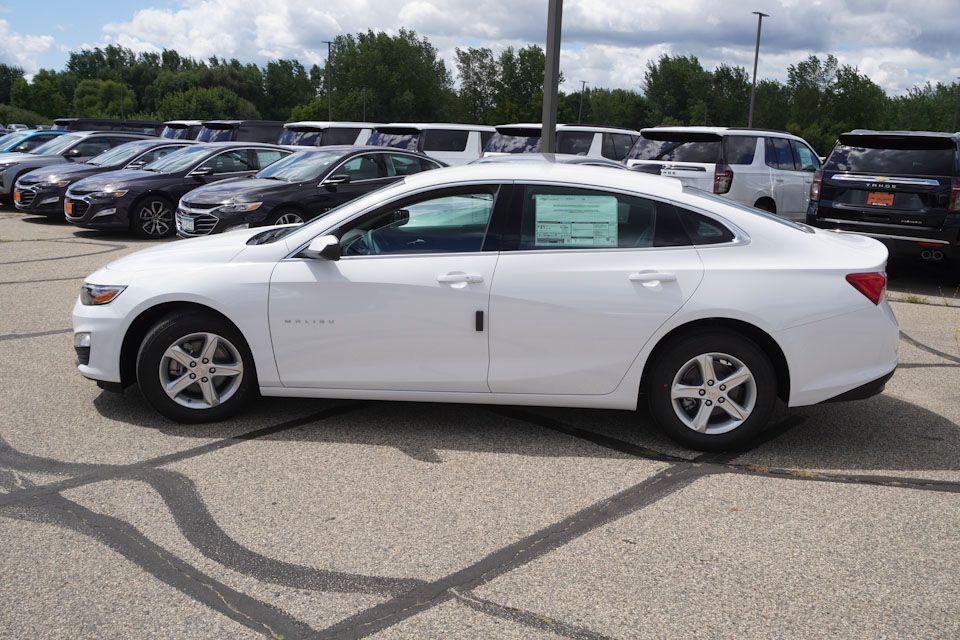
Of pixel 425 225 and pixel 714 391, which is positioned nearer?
pixel 714 391

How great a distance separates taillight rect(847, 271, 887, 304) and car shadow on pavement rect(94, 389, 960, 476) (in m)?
0.87

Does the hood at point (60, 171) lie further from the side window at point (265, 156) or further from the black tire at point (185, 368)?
the black tire at point (185, 368)

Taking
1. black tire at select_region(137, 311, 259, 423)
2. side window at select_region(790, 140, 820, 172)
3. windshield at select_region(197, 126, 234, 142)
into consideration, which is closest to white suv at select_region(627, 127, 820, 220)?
side window at select_region(790, 140, 820, 172)

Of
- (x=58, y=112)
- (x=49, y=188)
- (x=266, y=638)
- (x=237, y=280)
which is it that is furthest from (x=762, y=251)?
→ (x=58, y=112)

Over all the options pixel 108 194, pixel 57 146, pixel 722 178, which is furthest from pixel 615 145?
pixel 57 146

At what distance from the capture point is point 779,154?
13742 mm

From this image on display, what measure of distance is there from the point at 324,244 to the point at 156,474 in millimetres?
1461

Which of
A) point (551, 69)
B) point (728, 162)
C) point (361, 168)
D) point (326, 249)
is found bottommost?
point (326, 249)

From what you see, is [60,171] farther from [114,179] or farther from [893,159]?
[893,159]

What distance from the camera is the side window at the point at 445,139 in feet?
60.3

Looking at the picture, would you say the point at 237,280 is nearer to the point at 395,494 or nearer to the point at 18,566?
the point at 395,494

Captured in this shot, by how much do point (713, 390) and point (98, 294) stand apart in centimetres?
349

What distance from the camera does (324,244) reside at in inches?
192

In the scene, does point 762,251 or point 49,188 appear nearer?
point 762,251
